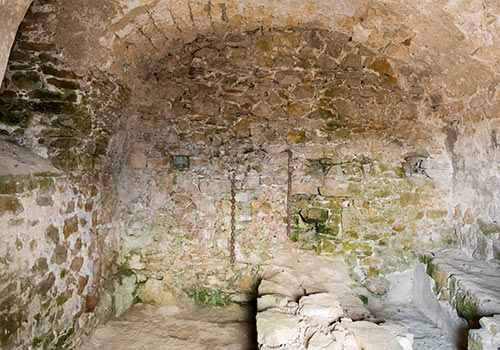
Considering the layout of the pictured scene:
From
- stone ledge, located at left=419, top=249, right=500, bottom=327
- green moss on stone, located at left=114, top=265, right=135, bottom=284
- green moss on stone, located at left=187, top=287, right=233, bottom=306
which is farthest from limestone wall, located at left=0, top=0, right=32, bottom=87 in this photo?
stone ledge, located at left=419, top=249, right=500, bottom=327

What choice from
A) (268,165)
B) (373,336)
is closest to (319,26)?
(268,165)

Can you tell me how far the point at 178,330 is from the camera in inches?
117

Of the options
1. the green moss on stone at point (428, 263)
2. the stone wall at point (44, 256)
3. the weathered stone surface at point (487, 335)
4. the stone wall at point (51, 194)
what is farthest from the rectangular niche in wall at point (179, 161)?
the weathered stone surface at point (487, 335)

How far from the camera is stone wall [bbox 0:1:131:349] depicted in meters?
2.01

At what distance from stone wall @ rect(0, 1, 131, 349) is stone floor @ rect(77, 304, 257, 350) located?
247 millimetres

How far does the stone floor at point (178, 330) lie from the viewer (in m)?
2.72

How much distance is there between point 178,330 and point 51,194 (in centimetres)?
172

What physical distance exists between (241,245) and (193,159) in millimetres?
1094

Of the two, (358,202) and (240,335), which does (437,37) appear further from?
(240,335)

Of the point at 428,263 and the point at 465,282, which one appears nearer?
the point at 465,282

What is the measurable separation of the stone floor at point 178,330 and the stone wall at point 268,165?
17cm

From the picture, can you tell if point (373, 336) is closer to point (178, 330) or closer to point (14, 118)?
point (178, 330)

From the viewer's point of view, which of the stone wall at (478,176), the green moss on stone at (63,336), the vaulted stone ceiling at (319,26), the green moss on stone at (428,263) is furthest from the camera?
the green moss on stone at (428,263)

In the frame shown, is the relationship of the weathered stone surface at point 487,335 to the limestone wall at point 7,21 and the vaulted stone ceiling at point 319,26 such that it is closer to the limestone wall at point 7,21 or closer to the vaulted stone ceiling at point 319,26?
the vaulted stone ceiling at point 319,26
